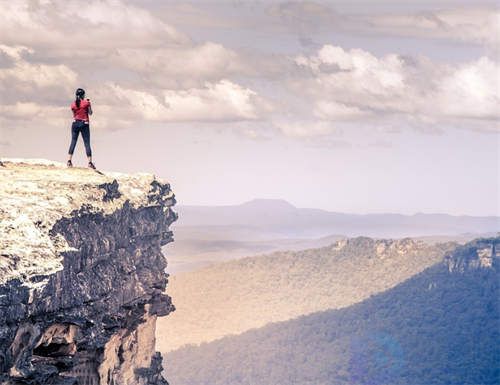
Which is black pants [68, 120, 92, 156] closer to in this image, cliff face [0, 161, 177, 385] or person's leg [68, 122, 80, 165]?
person's leg [68, 122, 80, 165]

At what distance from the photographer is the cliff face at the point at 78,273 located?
43.0 meters

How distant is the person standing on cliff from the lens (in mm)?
66062

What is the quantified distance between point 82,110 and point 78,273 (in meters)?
16.6

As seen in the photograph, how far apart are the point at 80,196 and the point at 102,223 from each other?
2.80 m

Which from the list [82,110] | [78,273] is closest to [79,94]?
[82,110]

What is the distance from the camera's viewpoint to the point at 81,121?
67188 millimetres

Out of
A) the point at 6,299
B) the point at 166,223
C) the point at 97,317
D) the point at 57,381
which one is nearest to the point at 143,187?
the point at 166,223

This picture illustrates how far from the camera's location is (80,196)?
182ft

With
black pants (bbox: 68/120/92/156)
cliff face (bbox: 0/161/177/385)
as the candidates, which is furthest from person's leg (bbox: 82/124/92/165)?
cliff face (bbox: 0/161/177/385)

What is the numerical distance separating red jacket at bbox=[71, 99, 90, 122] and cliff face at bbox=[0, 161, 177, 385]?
7.84 ft

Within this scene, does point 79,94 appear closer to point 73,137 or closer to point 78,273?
point 73,137

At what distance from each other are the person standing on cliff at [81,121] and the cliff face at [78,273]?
139 cm

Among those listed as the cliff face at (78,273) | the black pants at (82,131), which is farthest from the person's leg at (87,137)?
the cliff face at (78,273)

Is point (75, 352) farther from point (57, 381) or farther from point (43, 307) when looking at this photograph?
point (43, 307)
